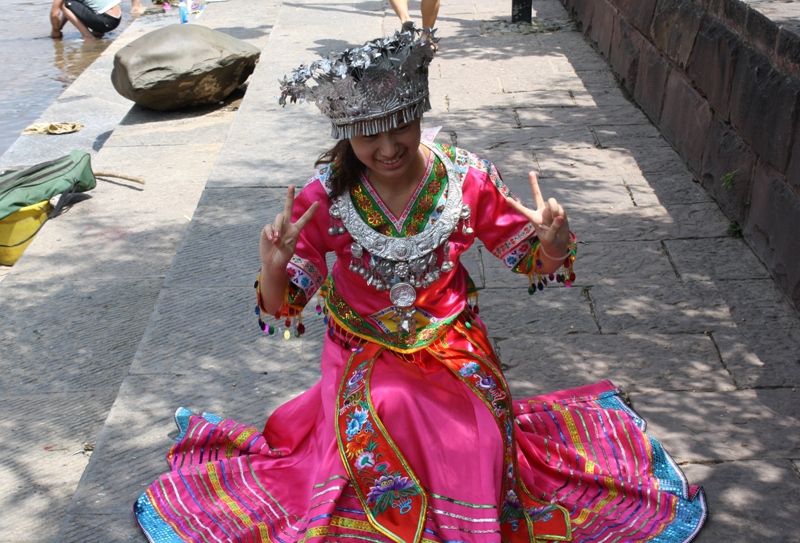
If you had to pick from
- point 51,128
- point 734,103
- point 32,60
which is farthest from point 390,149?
point 32,60

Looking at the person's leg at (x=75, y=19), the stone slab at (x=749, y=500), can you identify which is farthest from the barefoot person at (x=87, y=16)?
the stone slab at (x=749, y=500)

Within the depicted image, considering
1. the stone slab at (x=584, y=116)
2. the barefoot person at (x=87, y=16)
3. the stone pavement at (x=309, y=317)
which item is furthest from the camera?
the barefoot person at (x=87, y=16)

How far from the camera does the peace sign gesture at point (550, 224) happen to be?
97.9 inches

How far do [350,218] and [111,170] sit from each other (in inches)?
163

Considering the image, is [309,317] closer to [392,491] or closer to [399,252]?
[399,252]

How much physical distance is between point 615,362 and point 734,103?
192 centimetres

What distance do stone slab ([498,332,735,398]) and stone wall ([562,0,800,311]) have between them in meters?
0.67

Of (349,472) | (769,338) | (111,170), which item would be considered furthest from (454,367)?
(111,170)

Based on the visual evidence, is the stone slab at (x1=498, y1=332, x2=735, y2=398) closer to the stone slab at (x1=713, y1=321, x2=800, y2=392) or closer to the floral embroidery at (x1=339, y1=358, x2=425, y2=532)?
the stone slab at (x1=713, y1=321, x2=800, y2=392)

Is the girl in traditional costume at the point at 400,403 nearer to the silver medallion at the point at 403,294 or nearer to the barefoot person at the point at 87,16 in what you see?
the silver medallion at the point at 403,294

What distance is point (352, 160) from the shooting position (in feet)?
8.71

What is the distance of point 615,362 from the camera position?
11.7 feet

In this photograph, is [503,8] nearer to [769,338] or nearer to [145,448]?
[769,338]

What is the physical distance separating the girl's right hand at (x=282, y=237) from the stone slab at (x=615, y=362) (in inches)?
49.3
